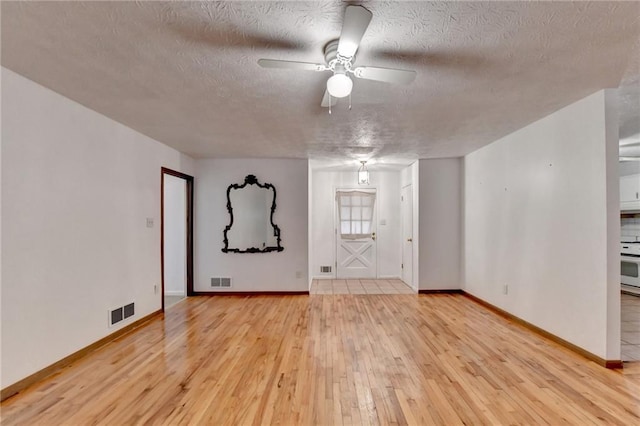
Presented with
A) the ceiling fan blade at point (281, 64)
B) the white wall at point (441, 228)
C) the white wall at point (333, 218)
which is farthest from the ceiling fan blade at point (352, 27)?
the white wall at point (333, 218)

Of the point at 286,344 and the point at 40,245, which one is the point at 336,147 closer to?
the point at 286,344

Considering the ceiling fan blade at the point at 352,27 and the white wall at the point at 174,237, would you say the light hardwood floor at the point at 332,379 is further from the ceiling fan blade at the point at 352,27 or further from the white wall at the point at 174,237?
the ceiling fan blade at the point at 352,27

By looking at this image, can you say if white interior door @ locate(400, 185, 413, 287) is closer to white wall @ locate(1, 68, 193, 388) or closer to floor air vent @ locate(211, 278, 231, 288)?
floor air vent @ locate(211, 278, 231, 288)

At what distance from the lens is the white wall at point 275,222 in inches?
223

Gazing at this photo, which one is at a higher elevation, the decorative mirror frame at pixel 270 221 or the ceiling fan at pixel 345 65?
the ceiling fan at pixel 345 65

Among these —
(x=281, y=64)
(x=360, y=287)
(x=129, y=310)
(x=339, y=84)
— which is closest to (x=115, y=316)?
(x=129, y=310)

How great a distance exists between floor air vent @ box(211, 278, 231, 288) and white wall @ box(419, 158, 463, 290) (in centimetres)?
343

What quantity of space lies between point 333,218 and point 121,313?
4.60 metres

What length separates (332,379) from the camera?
8.48ft

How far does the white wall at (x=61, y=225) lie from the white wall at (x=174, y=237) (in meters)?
1.58

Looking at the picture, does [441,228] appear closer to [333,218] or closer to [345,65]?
[333,218]

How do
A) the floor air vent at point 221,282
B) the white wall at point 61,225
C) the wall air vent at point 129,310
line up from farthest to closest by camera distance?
the floor air vent at point 221,282 → the wall air vent at point 129,310 → the white wall at point 61,225

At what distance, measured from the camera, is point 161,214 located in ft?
14.9

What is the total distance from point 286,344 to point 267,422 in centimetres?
132
